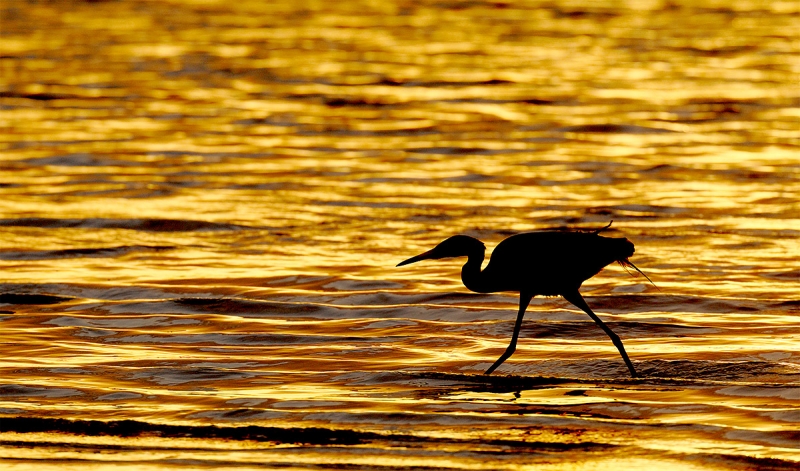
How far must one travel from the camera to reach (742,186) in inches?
739

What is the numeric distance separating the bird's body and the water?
19.3 inches

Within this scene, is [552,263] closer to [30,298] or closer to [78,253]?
[30,298]

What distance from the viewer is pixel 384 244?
15.7 meters

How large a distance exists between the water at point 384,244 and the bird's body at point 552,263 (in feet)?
1.61

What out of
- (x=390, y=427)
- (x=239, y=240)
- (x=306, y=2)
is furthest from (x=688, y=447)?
(x=306, y=2)

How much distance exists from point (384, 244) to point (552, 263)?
542 centimetres

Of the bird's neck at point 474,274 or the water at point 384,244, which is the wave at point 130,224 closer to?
the water at point 384,244

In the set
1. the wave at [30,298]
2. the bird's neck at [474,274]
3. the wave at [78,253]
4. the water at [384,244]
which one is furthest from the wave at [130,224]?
the bird's neck at [474,274]

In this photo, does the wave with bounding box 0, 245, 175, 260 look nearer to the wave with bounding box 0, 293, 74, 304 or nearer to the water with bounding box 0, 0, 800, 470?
the water with bounding box 0, 0, 800, 470

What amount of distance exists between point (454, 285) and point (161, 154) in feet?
27.7

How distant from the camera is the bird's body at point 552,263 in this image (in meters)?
10.4

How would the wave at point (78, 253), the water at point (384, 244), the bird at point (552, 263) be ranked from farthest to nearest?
the wave at point (78, 253)
the bird at point (552, 263)
the water at point (384, 244)

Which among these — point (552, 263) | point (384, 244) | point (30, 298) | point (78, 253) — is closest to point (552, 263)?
point (552, 263)

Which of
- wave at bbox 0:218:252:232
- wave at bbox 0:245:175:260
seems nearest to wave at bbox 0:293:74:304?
wave at bbox 0:245:175:260
